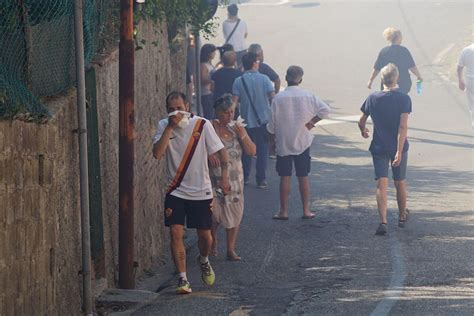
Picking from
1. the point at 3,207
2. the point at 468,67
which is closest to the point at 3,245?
the point at 3,207

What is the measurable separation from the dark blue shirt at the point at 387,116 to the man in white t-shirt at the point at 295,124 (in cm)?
90

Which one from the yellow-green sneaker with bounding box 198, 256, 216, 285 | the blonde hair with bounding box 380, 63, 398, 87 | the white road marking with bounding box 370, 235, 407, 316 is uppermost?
the blonde hair with bounding box 380, 63, 398, 87

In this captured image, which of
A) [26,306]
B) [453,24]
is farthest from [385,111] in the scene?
[453,24]

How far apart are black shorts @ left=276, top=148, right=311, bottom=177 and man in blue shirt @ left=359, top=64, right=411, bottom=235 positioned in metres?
1.15

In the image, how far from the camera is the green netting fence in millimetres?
8391

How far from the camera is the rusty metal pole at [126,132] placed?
10.3 m

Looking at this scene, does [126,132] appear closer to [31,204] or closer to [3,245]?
[31,204]

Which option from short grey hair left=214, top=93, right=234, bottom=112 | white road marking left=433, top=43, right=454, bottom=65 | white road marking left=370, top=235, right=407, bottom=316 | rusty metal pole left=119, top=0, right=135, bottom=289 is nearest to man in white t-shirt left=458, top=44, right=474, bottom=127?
white road marking left=370, top=235, right=407, bottom=316

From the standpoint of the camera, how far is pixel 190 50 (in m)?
18.2

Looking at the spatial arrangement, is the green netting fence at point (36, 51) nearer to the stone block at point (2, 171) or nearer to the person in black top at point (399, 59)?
the stone block at point (2, 171)

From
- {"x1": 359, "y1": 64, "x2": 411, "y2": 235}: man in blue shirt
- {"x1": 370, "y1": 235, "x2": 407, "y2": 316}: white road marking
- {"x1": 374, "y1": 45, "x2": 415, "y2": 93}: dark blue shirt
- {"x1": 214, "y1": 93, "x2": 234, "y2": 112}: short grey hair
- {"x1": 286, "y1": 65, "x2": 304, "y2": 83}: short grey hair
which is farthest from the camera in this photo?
{"x1": 374, "y1": 45, "x2": 415, "y2": 93}: dark blue shirt

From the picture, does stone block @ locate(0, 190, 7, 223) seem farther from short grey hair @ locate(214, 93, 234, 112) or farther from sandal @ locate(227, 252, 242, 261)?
sandal @ locate(227, 252, 242, 261)

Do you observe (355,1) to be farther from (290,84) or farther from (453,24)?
(290,84)

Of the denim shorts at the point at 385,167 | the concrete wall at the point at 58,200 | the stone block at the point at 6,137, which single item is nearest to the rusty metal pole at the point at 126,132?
the concrete wall at the point at 58,200
